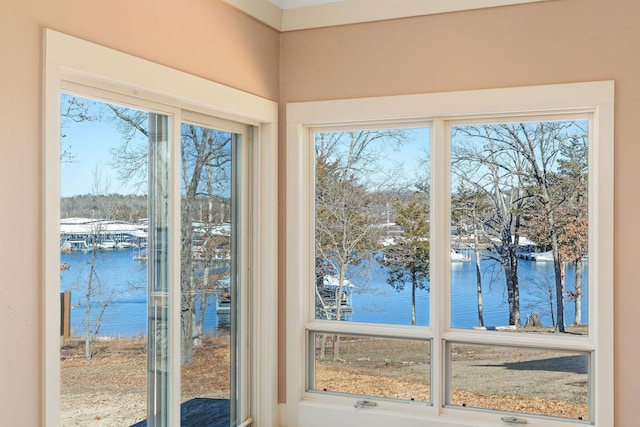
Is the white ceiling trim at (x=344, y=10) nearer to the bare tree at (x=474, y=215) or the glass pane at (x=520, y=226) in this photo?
the glass pane at (x=520, y=226)

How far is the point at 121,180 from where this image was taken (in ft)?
7.88

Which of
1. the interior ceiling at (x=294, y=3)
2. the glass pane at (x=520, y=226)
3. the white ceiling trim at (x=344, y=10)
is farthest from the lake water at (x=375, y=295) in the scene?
the interior ceiling at (x=294, y=3)

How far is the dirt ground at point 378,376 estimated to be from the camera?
7.67 ft

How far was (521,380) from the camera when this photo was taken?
3.07 metres

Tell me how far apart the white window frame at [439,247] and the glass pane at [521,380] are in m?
0.05

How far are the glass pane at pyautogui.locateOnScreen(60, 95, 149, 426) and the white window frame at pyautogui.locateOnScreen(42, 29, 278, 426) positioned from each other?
123 mm

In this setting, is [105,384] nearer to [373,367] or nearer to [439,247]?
[373,367]

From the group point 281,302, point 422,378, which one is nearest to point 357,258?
point 281,302

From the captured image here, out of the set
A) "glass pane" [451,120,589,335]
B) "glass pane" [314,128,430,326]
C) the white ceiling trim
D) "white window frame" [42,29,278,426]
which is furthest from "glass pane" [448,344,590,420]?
the white ceiling trim

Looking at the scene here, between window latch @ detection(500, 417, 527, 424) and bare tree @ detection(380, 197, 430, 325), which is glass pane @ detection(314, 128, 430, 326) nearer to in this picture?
bare tree @ detection(380, 197, 430, 325)

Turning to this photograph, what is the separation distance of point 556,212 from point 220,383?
1855mm

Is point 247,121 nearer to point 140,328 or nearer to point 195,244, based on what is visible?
point 195,244

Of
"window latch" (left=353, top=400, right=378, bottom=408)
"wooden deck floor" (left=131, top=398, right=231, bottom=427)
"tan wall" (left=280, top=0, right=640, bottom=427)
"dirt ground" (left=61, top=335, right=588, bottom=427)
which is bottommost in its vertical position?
"window latch" (left=353, top=400, right=378, bottom=408)

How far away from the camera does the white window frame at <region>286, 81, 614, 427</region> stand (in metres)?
2.80
